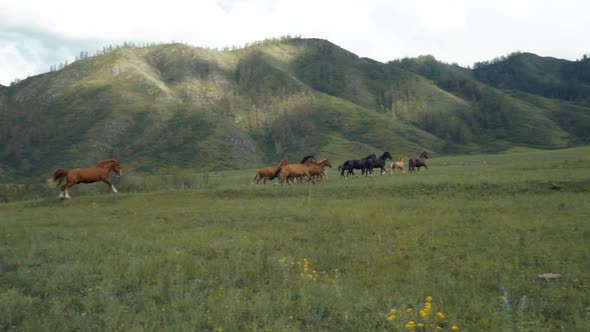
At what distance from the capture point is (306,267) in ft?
32.8

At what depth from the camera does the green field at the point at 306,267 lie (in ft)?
23.1

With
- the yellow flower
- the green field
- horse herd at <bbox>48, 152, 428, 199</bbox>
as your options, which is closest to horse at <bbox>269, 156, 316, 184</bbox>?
horse herd at <bbox>48, 152, 428, 199</bbox>

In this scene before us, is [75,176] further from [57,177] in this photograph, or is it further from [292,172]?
[292,172]

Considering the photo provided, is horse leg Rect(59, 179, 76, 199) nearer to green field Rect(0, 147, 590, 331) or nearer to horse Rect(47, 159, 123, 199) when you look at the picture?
horse Rect(47, 159, 123, 199)

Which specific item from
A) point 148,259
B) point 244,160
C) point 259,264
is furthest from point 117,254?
point 244,160

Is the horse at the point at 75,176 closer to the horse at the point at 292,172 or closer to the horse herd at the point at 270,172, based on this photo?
the horse herd at the point at 270,172

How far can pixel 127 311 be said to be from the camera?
23.7 ft

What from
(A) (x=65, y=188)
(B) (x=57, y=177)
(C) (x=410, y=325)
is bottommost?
(C) (x=410, y=325)

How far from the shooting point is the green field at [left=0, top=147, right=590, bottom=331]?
7047 millimetres

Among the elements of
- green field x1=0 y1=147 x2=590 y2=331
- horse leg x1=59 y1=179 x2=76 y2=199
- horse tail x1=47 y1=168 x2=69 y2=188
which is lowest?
green field x1=0 y1=147 x2=590 y2=331

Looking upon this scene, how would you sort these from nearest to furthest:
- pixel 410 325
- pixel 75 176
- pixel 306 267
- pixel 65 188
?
pixel 410 325, pixel 306 267, pixel 75 176, pixel 65 188

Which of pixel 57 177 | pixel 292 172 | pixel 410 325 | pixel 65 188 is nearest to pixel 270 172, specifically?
pixel 292 172

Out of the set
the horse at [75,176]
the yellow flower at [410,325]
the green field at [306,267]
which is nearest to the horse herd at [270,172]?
the horse at [75,176]

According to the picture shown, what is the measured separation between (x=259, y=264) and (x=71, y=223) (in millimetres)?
12628
